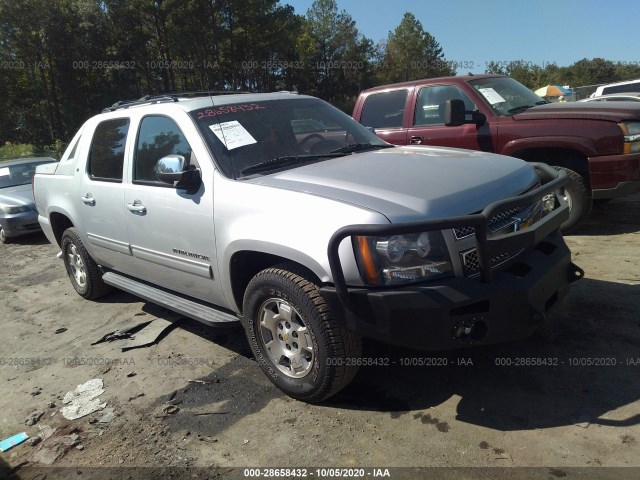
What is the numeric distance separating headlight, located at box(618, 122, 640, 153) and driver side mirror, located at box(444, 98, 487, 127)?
1492mm

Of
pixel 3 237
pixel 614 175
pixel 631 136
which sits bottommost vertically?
pixel 3 237

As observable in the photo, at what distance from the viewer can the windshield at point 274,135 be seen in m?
3.30

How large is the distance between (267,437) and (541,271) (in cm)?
177

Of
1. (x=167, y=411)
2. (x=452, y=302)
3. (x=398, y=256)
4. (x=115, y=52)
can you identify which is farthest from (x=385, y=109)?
(x=115, y=52)

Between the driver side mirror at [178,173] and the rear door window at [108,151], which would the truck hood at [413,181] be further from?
the rear door window at [108,151]

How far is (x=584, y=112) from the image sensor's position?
5.48m

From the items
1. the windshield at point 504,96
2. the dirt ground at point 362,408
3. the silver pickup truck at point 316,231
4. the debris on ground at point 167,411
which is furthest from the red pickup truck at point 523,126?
the debris on ground at point 167,411

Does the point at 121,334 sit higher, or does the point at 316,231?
the point at 316,231

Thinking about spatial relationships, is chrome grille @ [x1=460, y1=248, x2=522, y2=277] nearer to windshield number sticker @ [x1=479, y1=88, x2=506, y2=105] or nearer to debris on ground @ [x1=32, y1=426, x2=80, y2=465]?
debris on ground @ [x1=32, y1=426, x2=80, y2=465]

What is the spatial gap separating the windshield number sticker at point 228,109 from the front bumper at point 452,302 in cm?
171

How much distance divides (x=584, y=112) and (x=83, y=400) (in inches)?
223

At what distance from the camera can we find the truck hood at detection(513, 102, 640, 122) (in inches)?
210

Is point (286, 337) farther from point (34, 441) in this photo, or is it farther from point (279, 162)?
point (34, 441)

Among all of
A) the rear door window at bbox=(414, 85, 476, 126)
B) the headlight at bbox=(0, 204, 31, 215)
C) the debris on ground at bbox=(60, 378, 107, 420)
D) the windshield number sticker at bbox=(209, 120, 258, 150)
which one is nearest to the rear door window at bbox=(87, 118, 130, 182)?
the windshield number sticker at bbox=(209, 120, 258, 150)
